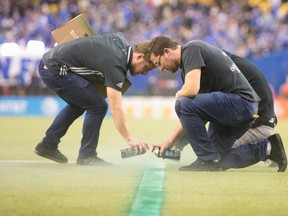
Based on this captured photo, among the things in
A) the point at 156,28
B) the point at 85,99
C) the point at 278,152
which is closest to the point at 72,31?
the point at 85,99

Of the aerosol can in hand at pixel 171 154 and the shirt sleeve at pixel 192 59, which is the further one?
the aerosol can in hand at pixel 171 154

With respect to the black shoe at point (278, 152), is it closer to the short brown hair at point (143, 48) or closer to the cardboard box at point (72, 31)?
the short brown hair at point (143, 48)

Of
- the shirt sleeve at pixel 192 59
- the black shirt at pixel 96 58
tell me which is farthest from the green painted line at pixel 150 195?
the shirt sleeve at pixel 192 59

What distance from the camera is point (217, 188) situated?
21.6 ft

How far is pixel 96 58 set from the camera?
8.26m

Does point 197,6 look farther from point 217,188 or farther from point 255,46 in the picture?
point 217,188

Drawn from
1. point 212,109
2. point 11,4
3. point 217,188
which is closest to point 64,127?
point 212,109

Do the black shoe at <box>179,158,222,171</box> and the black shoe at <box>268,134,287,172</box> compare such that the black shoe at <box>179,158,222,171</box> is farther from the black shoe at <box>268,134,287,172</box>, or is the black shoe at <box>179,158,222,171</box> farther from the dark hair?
the dark hair

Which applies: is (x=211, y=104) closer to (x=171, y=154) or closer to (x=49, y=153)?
(x=171, y=154)

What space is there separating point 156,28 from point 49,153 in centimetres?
1645

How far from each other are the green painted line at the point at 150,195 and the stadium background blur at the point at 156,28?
1461 cm

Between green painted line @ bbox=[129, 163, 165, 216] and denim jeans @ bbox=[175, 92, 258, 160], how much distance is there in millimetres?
478

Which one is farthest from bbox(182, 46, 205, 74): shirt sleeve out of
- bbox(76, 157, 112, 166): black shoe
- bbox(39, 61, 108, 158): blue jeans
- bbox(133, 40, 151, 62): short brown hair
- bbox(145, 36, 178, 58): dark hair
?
bbox(76, 157, 112, 166): black shoe

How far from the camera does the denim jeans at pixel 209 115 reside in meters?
7.66
